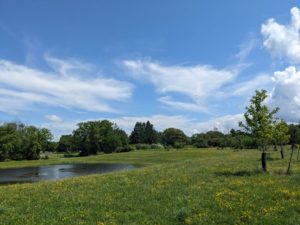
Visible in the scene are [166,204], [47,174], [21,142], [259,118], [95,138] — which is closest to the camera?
[166,204]

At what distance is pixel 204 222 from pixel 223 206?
2.25 metres

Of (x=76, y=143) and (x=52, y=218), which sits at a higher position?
(x=76, y=143)

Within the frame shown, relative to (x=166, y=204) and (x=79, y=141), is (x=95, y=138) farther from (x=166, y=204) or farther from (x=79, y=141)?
(x=166, y=204)

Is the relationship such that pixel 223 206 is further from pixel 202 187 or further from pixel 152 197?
pixel 202 187

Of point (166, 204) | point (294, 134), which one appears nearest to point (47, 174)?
point (294, 134)

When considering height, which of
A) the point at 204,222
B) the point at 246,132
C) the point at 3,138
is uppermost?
the point at 3,138

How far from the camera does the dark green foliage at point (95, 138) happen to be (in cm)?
17175

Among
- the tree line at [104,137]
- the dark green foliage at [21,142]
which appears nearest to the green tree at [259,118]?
the tree line at [104,137]

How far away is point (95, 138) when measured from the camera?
563 feet

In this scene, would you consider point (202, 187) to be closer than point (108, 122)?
Yes

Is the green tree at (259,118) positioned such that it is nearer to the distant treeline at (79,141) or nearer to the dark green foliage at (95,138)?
the distant treeline at (79,141)

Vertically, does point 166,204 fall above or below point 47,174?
below

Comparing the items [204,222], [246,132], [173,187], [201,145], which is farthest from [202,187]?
[201,145]

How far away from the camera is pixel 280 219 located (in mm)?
14273
